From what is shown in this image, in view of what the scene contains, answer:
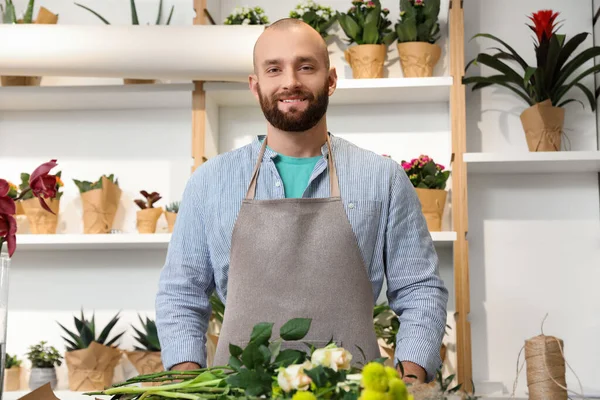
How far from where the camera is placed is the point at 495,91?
2.97 m

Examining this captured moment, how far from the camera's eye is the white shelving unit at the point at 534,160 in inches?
104

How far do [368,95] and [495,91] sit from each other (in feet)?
1.66

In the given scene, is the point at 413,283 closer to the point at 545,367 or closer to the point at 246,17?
the point at 545,367

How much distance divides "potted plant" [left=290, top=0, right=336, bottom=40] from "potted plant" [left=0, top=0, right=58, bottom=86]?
0.92 metres

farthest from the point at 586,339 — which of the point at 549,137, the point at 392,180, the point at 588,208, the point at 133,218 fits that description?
the point at 133,218

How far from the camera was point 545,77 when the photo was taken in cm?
275

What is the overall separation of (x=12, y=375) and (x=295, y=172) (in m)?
1.78

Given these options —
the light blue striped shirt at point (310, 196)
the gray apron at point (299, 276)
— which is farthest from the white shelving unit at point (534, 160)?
the gray apron at point (299, 276)

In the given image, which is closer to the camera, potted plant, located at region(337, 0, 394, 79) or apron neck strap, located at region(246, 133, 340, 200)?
apron neck strap, located at region(246, 133, 340, 200)

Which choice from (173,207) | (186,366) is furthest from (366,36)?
(186,366)

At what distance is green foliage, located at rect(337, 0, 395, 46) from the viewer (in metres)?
2.81

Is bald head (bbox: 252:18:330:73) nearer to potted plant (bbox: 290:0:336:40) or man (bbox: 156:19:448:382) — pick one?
man (bbox: 156:19:448:382)

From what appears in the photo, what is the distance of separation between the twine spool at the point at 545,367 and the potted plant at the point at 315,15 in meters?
1.38

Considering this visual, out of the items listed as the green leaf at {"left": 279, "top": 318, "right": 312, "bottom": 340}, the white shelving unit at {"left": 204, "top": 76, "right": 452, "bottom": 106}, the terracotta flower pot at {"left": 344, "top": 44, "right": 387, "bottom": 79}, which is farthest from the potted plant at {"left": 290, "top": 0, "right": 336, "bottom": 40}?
the green leaf at {"left": 279, "top": 318, "right": 312, "bottom": 340}
